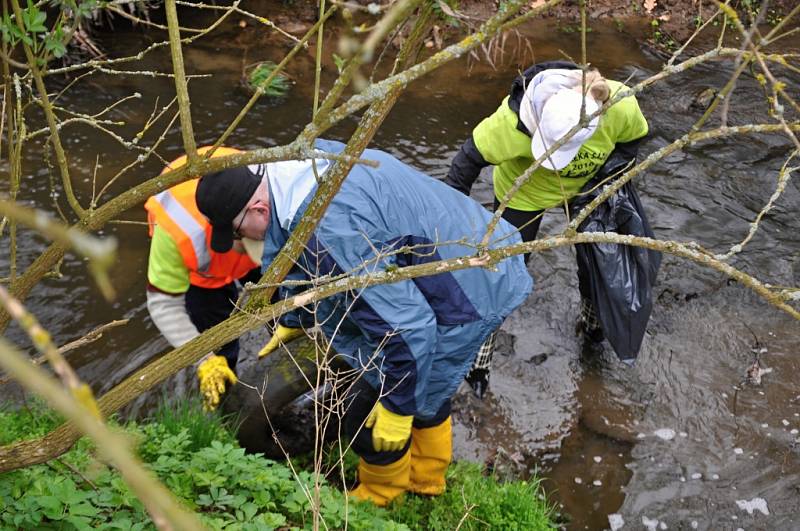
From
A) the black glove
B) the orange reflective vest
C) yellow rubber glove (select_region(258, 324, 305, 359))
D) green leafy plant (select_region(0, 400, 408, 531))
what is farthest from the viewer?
yellow rubber glove (select_region(258, 324, 305, 359))

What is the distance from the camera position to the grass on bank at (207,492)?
220 cm

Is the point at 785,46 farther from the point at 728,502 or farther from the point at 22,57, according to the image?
the point at 22,57

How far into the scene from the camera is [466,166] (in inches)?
151

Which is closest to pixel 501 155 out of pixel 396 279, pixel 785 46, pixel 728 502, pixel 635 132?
pixel 635 132

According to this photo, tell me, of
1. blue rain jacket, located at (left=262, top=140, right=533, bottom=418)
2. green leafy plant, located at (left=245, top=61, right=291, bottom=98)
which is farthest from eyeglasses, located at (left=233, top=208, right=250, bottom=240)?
green leafy plant, located at (left=245, top=61, right=291, bottom=98)

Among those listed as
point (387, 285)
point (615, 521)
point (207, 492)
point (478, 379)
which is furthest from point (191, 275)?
point (615, 521)

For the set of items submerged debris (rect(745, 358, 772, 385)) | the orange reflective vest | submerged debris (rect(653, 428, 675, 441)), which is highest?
the orange reflective vest

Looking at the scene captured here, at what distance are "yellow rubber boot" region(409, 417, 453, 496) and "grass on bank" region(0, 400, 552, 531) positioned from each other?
58 mm

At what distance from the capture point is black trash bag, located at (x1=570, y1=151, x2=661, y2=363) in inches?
148

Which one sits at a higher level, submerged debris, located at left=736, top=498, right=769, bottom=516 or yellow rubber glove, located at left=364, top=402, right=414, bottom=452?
yellow rubber glove, located at left=364, top=402, right=414, bottom=452

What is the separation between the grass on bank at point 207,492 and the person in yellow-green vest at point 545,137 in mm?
681

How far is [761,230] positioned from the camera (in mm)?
5469

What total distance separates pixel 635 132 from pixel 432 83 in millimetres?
4024

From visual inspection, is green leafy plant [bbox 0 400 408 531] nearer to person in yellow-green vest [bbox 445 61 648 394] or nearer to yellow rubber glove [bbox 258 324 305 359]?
yellow rubber glove [bbox 258 324 305 359]
